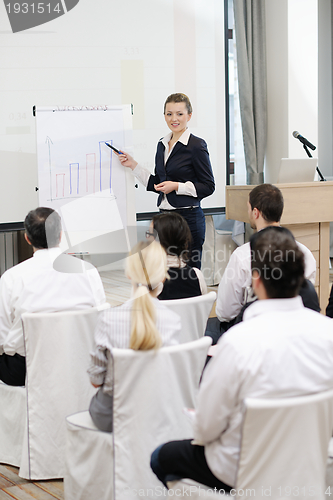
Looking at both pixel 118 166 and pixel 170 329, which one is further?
pixel 118 166

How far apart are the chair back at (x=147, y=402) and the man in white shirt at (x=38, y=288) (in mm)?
532

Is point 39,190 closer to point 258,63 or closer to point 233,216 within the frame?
point 233,216

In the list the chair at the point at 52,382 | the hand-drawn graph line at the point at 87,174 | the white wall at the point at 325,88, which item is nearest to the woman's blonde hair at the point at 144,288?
the chair at the point at 52,382

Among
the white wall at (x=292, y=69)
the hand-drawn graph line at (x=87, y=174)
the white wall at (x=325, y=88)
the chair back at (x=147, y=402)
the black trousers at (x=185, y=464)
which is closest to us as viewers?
the black trousers at (x=185, y=464)

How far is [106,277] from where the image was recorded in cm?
510

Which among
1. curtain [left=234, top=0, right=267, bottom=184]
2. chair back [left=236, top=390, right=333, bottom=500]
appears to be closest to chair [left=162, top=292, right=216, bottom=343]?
chair back [left=236, top=390, right=333, bottom=500]

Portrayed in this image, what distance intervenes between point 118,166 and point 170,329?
224 centimetres

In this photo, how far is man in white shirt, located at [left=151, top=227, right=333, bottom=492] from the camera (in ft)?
3.77

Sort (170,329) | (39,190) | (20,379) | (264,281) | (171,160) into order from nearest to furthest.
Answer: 1. (264,281)
2. (170,329)
3. (20,379)
4. (171,160)
5. (39,190)

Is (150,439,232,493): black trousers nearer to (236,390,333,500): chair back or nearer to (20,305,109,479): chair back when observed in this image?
(236,390,333,500): chair back

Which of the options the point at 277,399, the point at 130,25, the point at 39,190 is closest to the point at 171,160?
the point at 39,190

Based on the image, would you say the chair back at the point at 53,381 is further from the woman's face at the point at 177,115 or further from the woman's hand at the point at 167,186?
the woman's face at the point at 177,115

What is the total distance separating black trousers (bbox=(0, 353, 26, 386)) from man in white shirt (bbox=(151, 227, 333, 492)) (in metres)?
0.95

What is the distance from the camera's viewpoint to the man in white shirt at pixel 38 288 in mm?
1924
